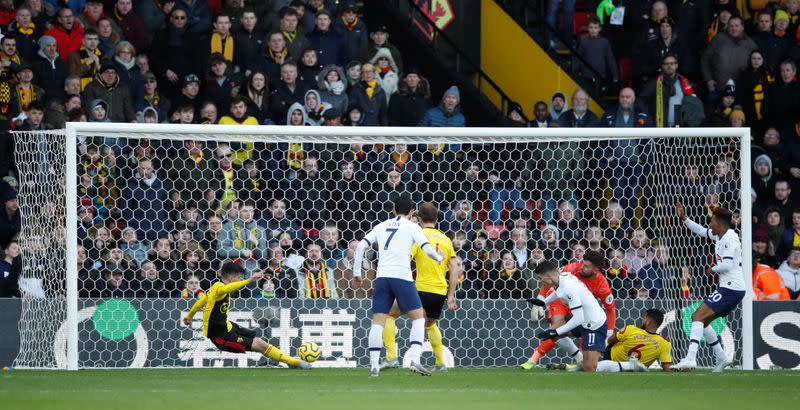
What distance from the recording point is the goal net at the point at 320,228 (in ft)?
49.4

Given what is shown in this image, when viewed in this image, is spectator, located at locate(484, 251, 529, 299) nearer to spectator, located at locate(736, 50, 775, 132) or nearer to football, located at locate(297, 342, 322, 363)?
football, located at locate(297, 342, 322, 363)

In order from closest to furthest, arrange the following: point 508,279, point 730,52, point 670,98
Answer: point 508,279
point 670,98
point 730,52

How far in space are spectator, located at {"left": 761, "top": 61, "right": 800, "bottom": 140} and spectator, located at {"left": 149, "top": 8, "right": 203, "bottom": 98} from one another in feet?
25.7

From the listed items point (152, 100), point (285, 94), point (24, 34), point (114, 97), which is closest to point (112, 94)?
point (114, 97)

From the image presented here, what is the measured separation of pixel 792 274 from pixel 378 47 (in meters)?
6.07

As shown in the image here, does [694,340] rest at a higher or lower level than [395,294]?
lower

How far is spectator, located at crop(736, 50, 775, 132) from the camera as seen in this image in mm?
19938

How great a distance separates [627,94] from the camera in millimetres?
18641

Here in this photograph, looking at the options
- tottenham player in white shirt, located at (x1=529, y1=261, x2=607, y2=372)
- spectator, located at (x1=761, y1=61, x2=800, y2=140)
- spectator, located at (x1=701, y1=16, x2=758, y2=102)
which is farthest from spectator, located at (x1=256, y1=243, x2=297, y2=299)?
spectator, located at (x1=761, y1=61, x2=800, y2=140)

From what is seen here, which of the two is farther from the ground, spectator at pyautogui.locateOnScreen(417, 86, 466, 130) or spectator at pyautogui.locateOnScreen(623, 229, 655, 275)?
spectator at pyautogui.locateOnScreen(417, 86, 466, 130)

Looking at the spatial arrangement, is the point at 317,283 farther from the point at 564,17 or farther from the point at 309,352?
the point at 564,17

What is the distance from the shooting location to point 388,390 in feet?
35.9

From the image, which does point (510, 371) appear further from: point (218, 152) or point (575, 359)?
point (218, 152)

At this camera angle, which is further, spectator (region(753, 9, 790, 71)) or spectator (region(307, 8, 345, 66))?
spectator (region(753, 9, 790, 71))
